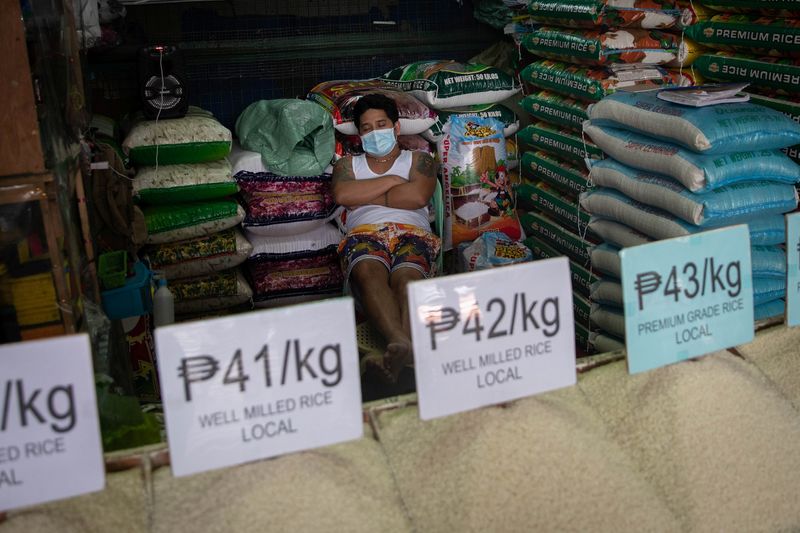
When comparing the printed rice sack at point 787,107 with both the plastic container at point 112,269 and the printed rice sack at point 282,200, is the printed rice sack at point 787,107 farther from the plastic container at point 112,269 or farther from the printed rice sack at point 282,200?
the plastic container at point 112,269

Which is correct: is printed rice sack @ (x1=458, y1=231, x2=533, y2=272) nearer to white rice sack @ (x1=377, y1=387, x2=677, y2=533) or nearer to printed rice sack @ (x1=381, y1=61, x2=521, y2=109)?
printed rice sack @ (x1=381, y1=61, x2=521, y2=109)

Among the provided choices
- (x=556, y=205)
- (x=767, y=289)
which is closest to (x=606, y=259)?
(x=767, y=289)

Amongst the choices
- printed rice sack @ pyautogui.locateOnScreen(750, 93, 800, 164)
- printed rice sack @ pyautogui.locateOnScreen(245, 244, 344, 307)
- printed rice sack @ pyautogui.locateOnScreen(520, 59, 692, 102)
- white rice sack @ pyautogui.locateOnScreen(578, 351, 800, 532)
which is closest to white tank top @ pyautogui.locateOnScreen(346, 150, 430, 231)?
printed rice sack @ pyautogui.locateOnScreen(245, 244, 344, 307)

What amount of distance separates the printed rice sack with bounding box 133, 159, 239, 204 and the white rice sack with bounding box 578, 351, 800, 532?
235cm

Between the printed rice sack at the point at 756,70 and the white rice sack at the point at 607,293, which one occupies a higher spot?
the printed rice sack at the point at 756,70

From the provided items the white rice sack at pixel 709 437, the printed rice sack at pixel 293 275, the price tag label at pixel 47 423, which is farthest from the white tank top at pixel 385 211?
the price tag label at pixel 47 423

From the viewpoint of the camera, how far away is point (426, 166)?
3732 mm

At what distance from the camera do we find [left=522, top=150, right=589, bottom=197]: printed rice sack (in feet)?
11.7

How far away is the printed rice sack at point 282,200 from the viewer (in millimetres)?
3854

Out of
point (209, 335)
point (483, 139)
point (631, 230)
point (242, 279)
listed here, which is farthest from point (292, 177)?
point (209, 335)

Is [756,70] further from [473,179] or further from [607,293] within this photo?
[473,179]

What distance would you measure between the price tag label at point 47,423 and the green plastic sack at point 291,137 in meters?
2.61

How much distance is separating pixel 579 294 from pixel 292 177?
1.42 m

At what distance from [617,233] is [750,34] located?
31.0 inches
